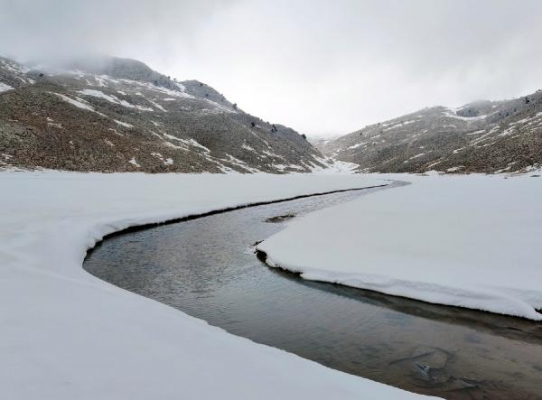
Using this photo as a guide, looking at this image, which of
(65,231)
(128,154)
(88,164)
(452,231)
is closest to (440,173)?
(128,154)

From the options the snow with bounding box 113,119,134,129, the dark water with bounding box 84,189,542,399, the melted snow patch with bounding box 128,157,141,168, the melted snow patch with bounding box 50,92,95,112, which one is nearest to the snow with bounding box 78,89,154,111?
the melted snow patch with bounding box 50,92,95,112

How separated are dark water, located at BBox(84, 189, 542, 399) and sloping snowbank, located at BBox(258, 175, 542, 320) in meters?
0.69

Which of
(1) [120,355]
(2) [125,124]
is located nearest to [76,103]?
(2) [125,124]

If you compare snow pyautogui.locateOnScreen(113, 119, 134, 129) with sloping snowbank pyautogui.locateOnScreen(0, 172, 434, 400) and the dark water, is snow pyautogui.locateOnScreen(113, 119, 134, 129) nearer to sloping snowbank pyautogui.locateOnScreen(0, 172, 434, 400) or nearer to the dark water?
the dark water

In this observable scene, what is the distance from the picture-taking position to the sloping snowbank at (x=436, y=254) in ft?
46.3

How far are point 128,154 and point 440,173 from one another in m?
113

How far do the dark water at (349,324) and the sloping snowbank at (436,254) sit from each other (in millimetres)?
692

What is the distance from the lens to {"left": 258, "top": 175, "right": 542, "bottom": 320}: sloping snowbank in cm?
1411

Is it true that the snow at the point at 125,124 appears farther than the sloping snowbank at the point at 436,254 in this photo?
Yes

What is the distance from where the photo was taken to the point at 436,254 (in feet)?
57.8

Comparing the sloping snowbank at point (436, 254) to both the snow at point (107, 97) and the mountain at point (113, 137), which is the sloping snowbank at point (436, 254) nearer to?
the mountain at point (113, 137)

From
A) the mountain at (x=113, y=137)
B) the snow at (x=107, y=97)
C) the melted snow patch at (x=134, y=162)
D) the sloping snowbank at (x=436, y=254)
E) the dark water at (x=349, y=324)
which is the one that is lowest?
the dark water at (x=349, y=324)

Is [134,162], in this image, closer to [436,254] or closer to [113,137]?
[113,137]

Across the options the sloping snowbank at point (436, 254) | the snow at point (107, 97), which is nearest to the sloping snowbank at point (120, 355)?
the sloping snowbank at point (436, 254)
